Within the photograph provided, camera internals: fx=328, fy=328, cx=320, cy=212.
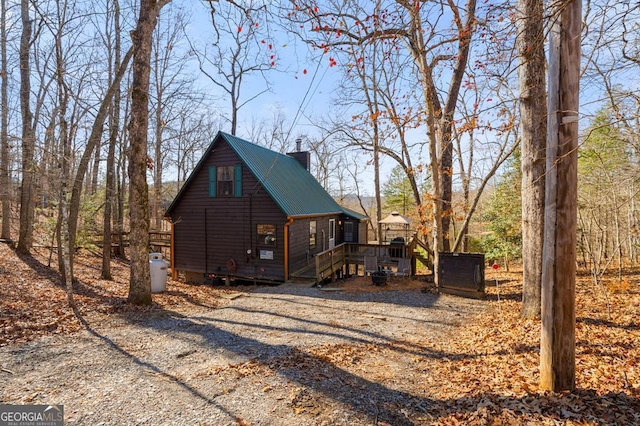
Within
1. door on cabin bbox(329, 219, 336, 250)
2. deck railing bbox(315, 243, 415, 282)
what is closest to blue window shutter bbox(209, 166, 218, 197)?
deck railing bbox(315, 243, 415, 282)

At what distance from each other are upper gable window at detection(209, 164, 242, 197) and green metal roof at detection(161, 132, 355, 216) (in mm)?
445

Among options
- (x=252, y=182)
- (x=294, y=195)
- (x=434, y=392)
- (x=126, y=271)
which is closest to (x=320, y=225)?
(x=294, y=195)

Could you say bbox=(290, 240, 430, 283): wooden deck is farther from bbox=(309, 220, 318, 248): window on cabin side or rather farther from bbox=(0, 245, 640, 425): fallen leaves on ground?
bbox=(0, 245, 640, 425): fallen leaves on ground

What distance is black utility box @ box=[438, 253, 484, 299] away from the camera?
897 cm

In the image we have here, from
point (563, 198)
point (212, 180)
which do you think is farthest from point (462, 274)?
point (212, 180)

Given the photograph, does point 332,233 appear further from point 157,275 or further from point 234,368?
point 234,368

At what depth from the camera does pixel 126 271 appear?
14.3 m

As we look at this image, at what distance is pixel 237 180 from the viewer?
1284cm

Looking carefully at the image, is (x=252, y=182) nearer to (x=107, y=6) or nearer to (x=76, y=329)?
(x=76, y=329)

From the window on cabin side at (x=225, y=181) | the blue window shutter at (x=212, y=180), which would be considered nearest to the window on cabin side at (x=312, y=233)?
the window on cabin side at (x=225, y=181)

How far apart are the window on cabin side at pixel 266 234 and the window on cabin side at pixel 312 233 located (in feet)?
8.00

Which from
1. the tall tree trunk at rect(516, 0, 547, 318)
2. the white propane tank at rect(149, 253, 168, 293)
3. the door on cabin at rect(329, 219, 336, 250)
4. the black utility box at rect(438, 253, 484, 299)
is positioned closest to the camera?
the tall tree trunk at rect(516, 0, 547, 318)

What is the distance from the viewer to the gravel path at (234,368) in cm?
349

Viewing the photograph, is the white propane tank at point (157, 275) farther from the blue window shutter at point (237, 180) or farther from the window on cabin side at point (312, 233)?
the window on cabin side at point (312, 233)
